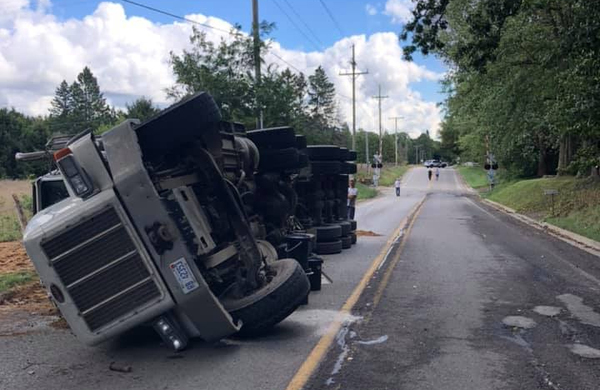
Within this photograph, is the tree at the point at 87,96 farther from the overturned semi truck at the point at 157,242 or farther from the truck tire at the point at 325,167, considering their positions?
the overturned semi truck at the point at 157,242

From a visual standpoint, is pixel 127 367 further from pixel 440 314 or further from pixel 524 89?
pixel 524 89

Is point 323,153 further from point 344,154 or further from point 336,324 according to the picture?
point 336,324

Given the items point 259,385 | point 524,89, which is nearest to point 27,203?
point 524,89

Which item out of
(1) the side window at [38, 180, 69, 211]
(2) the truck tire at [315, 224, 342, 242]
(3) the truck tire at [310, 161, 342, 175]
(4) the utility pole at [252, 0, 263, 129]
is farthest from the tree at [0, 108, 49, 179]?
(1) the side window at [38, 180, 69, 211]

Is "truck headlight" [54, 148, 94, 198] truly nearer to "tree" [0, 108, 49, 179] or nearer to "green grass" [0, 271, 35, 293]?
"green grass" [0, 271, 35, 293]

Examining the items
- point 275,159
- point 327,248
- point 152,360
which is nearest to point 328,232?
point 327,248

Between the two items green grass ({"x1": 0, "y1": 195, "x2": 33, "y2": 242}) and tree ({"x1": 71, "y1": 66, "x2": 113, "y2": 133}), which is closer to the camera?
green grass ({"x1": 0, "y1": 195, "x2": 33, "y2": 242})

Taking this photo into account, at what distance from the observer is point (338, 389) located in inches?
199

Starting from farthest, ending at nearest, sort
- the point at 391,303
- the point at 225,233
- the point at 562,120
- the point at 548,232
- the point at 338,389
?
1. the point at 548,232
2. the point at 562,120
3. the point at 391,303
4. the point at 225,233
5. the point at 338,389

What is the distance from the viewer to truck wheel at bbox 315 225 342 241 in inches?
527

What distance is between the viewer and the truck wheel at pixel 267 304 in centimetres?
621

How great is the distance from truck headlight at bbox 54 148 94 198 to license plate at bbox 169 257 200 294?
1.00 metres

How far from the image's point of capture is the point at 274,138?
9.13 meters

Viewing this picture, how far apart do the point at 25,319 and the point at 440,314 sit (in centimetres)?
517
